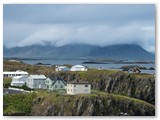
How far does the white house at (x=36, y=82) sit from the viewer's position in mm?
17359

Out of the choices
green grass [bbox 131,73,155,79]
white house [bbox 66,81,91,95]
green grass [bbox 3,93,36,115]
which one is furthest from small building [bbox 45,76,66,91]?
green grass [bbox 131,73,155,79]

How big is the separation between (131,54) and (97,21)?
786 mm

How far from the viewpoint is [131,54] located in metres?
17.3

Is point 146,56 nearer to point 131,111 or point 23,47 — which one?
point 131,111

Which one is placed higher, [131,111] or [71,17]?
[71,17]

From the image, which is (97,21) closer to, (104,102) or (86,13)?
(86,13)

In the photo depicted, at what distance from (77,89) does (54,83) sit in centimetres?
40

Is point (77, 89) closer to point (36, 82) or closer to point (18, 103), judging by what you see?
point (36, 82)

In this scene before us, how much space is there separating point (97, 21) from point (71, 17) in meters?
0.44

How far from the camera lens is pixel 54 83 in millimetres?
17344

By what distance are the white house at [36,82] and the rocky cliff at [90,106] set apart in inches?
7.4

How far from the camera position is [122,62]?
17.4 m

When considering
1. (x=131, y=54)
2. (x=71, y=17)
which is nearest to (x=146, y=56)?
(x=131, y=54)

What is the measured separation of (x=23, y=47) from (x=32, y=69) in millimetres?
427
